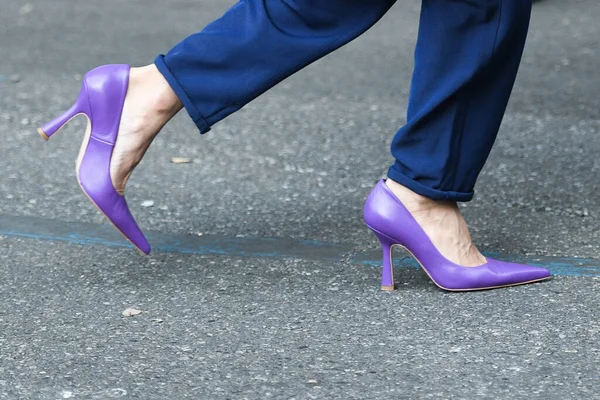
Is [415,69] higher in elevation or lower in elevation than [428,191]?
higher

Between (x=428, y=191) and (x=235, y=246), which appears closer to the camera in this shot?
(x=428, y=191)

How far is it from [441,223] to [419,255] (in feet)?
0.29

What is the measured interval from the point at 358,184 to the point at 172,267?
2.96ft

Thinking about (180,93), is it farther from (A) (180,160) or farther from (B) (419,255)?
(A) (180,160)

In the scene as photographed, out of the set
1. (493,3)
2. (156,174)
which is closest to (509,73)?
(493,3)

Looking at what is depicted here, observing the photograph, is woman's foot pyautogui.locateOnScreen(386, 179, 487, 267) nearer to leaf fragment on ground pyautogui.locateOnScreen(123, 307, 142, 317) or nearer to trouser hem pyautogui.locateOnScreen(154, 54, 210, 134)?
trouser hem pyautogui.locateOnScreen(154, 54, 210, 134)

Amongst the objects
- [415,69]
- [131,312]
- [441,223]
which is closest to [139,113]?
[131,312]

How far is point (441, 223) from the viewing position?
2.44 meters

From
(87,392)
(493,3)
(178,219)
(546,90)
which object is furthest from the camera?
(546,90)

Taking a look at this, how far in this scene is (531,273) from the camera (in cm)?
247

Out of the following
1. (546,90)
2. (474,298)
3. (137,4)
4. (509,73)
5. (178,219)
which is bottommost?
(137,4)

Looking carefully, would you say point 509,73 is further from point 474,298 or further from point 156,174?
point 156,174

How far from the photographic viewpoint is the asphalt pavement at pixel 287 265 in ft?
6.63

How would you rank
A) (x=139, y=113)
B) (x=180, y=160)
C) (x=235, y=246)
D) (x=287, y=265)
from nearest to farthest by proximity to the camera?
1. (x=139, y=113)
2. (x=287, y=265)
3. (x=235, y=246)
4. (x=180, y=160)
